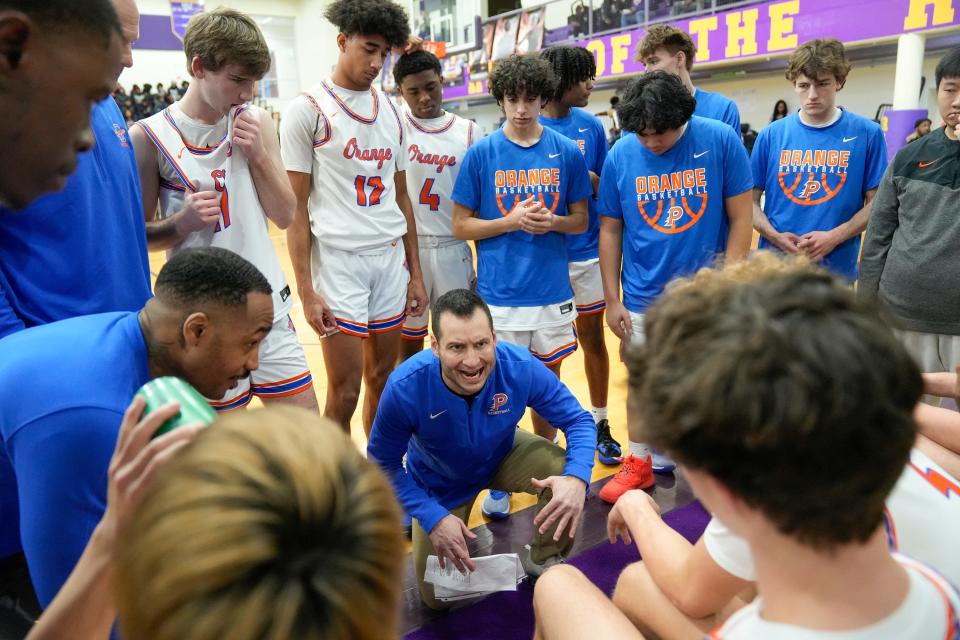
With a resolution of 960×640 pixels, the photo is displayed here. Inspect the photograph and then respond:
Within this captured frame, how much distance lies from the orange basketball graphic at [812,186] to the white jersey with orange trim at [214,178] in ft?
8.15

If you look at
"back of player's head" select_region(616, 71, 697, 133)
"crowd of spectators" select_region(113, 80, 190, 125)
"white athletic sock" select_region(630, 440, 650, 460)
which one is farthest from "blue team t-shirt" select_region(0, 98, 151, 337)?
"crowd of spectators" select_region(113, 80, 190, 125)

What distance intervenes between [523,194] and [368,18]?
1.03 m

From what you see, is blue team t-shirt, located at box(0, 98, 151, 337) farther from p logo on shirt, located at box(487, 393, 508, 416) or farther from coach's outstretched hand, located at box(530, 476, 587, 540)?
coach's outstretched hand, located at box(530, 476, 587, 540)

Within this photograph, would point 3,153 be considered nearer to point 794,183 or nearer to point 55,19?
point 55,19

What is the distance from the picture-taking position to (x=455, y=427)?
246cm

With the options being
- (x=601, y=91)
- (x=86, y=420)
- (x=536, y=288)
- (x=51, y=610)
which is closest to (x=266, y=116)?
(x=536, y=288)

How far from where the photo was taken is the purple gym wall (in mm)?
7965

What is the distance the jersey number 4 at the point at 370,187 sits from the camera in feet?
10.2

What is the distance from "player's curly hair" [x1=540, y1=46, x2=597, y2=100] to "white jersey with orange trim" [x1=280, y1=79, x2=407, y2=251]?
992 mm

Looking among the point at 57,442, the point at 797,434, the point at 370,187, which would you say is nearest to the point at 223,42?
the point at 370,187

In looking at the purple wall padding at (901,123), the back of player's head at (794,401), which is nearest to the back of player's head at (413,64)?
Answer: the back of player's head at (794,401)

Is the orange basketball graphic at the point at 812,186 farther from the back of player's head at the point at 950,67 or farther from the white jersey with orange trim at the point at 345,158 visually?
the white jersey with orange trim at the point at 345,158

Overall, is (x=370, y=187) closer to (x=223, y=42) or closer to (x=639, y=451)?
(x=223, y=42)

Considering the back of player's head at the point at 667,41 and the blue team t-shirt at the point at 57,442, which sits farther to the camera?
the back of player's head at the point at 667,41
